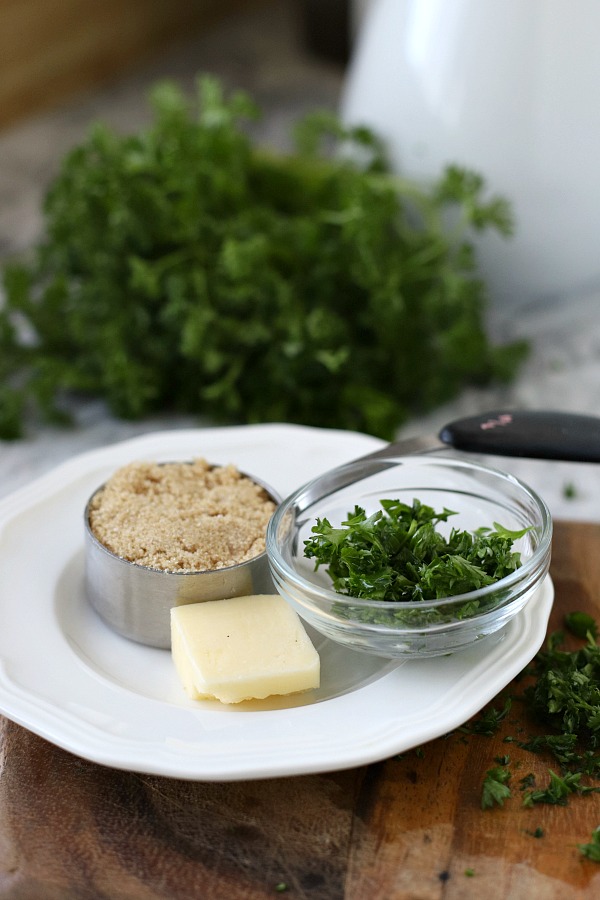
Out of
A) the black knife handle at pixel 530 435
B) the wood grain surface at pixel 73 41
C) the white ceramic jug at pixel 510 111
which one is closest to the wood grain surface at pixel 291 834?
the black knife handle at pixel 530 435

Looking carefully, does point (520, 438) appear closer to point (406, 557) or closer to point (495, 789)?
Answer: point (406, 557)

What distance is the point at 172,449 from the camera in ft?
4.30

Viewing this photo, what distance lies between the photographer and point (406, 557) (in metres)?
0.98

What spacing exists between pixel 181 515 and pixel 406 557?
0.83 ft

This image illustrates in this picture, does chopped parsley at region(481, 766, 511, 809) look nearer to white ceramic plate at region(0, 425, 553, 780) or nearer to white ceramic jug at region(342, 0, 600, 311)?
white ceramic plate at region(0, 425, 553, 780)

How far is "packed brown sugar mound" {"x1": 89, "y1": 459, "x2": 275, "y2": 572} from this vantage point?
1020mm

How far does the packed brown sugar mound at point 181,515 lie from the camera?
1.02 metres

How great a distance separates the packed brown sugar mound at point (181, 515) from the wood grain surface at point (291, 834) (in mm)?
218

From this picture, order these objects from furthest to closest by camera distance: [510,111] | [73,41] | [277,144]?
[73,41] < [277,144] < [510,111]

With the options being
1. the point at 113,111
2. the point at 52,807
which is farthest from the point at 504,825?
the point at 113,111

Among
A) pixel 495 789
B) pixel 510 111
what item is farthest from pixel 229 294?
pixel 495 789

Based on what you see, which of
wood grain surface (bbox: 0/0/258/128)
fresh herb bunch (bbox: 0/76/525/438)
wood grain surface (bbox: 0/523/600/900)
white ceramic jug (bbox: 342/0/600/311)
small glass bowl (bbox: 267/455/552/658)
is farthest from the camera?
wood grain surface (bbox: 0/0/258/128)

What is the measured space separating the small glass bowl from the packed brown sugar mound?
5 cm

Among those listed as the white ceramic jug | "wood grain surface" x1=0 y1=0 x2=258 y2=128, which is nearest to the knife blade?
the white ceramic jug
